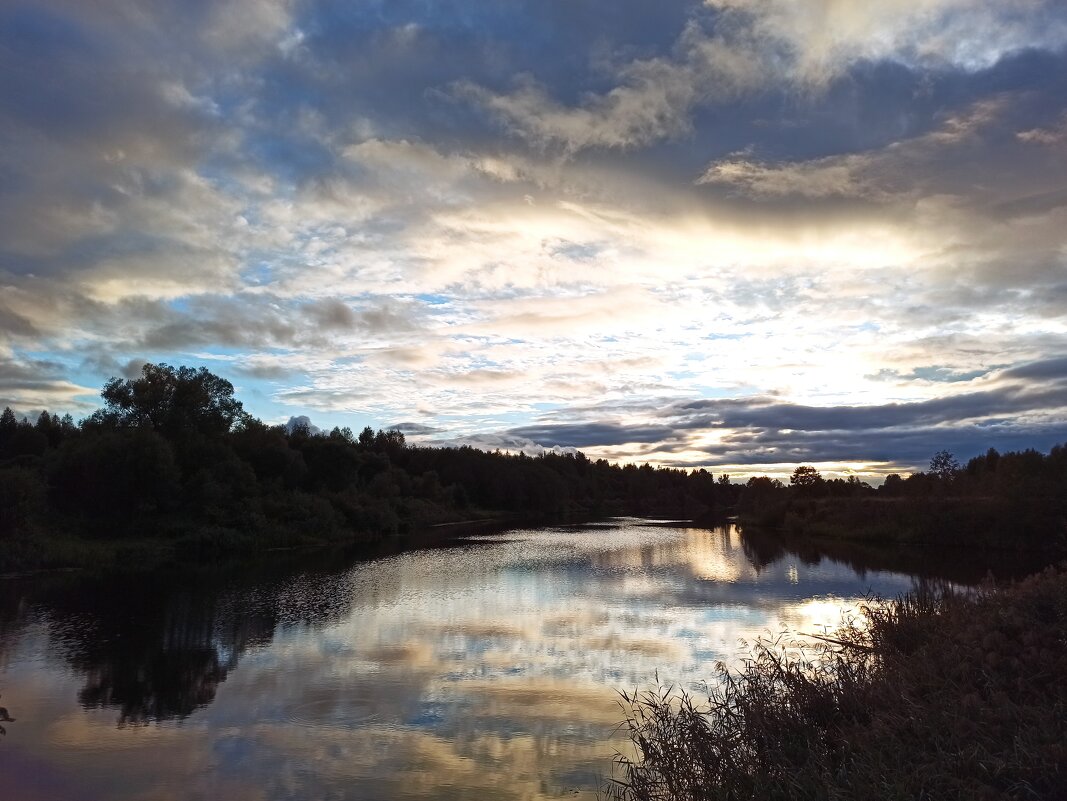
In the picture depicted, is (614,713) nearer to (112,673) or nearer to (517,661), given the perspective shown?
(517,661)

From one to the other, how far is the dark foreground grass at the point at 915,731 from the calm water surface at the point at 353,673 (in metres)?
2.35

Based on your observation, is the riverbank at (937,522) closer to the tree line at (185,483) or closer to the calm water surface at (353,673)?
the calm water surface at (353,673)

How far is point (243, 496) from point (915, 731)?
49.1m

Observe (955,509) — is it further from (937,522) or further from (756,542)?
(756,542)

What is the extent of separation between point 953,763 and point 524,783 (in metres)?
5.83

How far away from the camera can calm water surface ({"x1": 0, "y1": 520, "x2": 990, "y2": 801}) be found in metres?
10.5

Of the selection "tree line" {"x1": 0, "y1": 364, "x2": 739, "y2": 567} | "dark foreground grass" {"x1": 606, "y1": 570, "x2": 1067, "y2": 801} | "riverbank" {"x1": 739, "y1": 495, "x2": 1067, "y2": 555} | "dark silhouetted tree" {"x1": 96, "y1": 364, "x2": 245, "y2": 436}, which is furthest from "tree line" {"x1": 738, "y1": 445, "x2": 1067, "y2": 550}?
"dark silhouetted tree" {"x1": 96, "y1": 364, "x2": 245, "y2": 436}

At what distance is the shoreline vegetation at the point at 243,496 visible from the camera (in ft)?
128

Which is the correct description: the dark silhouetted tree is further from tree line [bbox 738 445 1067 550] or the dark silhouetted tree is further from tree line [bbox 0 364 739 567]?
tree line [bbox 738 445 1067 550]

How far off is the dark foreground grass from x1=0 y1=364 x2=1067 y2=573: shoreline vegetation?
2556cm

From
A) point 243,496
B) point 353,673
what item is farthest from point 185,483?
point 353,673

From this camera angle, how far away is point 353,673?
1591cm

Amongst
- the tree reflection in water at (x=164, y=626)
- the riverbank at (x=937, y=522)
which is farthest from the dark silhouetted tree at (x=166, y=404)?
the riverbank at (x=937, y=522)

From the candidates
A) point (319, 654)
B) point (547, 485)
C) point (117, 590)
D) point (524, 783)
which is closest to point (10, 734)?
point (319, 654)
